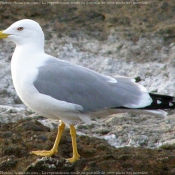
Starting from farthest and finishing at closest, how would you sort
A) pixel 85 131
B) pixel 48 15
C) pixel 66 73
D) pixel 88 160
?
pixel 48 15, pixel 85 131, pixel 66 73, pixel 88 160

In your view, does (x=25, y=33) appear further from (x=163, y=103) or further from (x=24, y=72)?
(x=163, y=103)

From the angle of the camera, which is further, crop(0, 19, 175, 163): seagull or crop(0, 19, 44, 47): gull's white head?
crop(0, 19, 44, 47): gull's white head

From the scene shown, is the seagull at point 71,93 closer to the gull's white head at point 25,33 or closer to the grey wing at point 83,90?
the grey wing at point 83,90

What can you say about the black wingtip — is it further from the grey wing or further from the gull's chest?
the gull's chest

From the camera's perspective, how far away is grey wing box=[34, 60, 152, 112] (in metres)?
6.05

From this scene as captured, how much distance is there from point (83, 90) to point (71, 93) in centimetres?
14

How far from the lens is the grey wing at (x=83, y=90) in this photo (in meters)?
6.05

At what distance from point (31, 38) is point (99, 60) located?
363 cm

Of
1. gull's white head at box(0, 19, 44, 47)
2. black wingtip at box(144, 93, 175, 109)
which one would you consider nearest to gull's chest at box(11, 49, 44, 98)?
gull's white head at box(0, 19, 44, 47)

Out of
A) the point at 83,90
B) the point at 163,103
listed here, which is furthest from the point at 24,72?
the point at 163,103

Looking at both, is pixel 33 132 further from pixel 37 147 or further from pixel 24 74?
pixel 24 74

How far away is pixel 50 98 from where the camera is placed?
5.98 metres

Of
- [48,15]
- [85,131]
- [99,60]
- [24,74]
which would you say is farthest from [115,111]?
[48,15]

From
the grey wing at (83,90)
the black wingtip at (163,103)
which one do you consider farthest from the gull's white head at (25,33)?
the black wingtip at (163,103)
